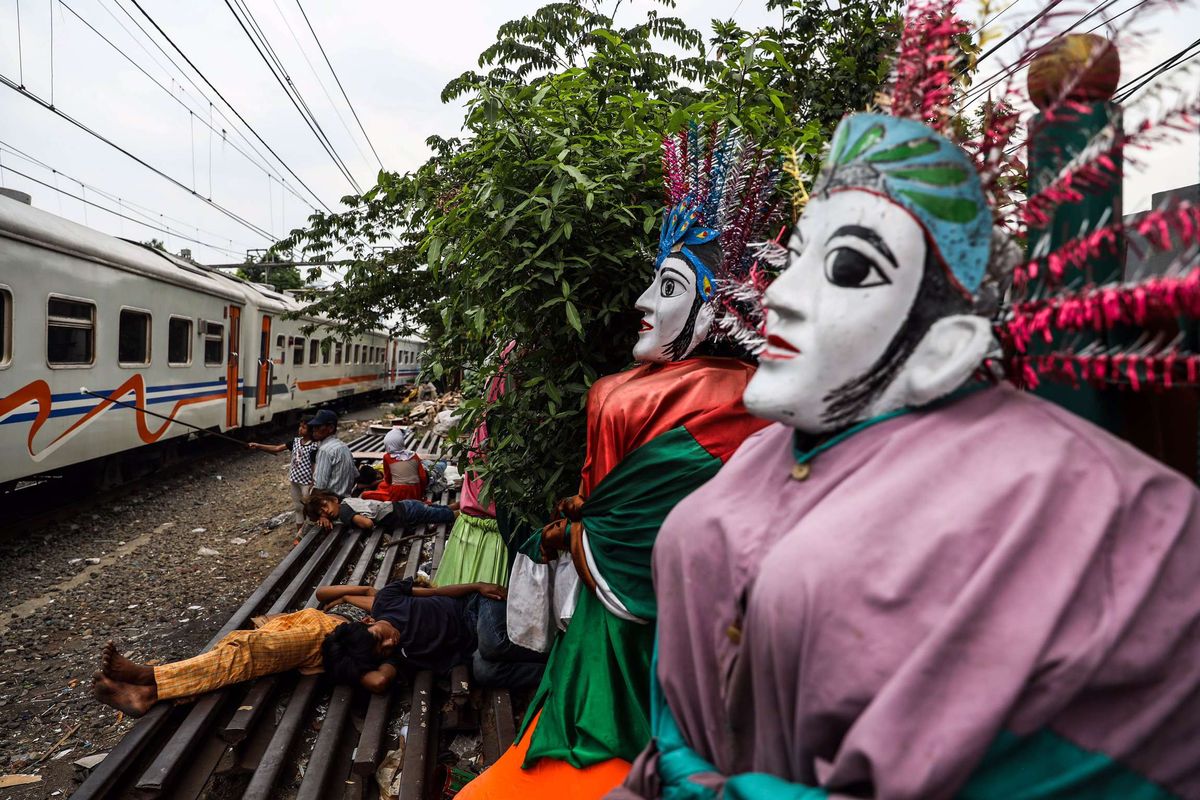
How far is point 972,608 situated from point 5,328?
7473 mm

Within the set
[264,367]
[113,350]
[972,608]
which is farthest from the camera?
[264,367]

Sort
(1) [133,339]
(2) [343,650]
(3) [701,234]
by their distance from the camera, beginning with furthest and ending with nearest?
(1) [133,339] → (2) [343,650] → (3) [701,234]

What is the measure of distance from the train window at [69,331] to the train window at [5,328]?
0.48m

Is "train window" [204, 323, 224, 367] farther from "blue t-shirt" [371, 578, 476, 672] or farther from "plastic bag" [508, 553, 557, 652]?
"plastic bag" [508, 553, 557, 652]

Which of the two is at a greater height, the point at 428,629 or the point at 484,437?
the point at 484,437

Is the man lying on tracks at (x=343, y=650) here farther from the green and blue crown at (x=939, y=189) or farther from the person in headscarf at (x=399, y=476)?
the person in headscarf at (x=399, y=476)

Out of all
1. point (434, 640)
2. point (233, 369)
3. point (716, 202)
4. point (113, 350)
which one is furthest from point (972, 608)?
point (233, 369)

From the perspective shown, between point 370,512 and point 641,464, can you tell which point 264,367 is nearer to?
point 370,512

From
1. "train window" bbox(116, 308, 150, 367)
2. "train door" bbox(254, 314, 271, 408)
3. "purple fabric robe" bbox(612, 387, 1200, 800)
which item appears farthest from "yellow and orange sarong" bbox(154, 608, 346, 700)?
"train door" bbox(254, 314, 271, 408)

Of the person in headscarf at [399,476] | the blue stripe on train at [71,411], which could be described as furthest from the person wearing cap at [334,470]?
the blue stripe on train at [71,411]

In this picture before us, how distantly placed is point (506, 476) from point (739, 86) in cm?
185

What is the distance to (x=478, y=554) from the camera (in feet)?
13.7

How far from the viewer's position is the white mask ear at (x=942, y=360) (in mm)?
1091

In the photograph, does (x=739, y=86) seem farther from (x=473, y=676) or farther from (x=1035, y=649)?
(x=473, y=676)
